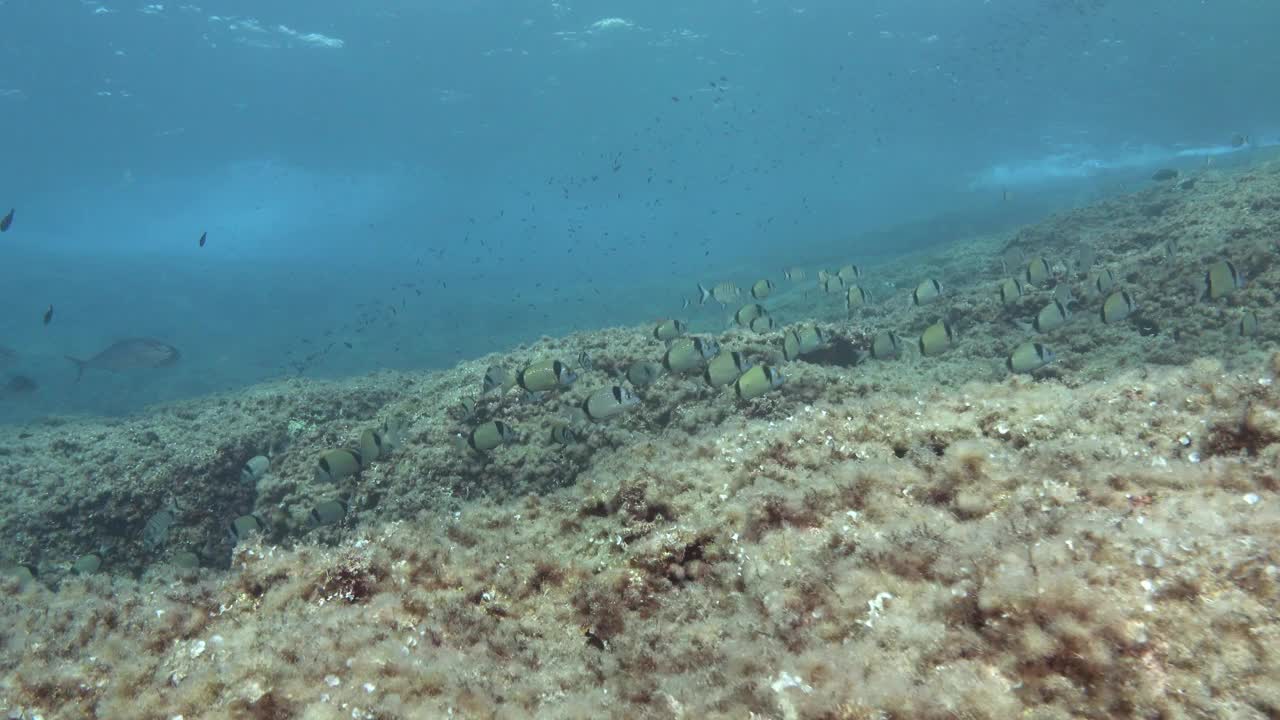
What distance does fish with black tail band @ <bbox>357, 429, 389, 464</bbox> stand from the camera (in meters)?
6.64

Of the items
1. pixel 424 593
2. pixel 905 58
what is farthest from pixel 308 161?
pixel 424 593

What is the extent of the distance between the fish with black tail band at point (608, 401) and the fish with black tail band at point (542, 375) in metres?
0.71

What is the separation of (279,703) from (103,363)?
820 inches

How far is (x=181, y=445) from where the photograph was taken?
9.30m

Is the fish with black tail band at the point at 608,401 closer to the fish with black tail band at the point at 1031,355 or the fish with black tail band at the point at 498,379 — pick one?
the fish with black tail band at the point at 498,379

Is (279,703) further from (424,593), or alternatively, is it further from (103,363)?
(103,363)

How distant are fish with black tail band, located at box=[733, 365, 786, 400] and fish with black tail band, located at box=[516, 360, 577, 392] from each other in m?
Result: 2.04

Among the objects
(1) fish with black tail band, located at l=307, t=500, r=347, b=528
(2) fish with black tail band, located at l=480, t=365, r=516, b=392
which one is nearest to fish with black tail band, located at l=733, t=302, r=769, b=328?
(2) fish with black tail band, located at l=480, t=365, r=516, b=392

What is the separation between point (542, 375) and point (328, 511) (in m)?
2.78

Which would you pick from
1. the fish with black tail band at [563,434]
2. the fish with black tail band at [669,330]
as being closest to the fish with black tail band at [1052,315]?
the fish with black tail band at [669,330]

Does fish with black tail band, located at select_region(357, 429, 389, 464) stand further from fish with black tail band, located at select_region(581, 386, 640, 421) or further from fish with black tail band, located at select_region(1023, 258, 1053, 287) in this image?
fish with black tail band, located at select_region(1023, 258, 1053, 287)

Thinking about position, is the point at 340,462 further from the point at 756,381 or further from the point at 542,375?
the point at 756,381

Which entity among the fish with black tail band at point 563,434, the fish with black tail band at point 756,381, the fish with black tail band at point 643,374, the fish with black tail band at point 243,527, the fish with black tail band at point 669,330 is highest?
the fish with black tail band at point 669,330

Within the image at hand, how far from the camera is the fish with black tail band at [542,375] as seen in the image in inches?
263
